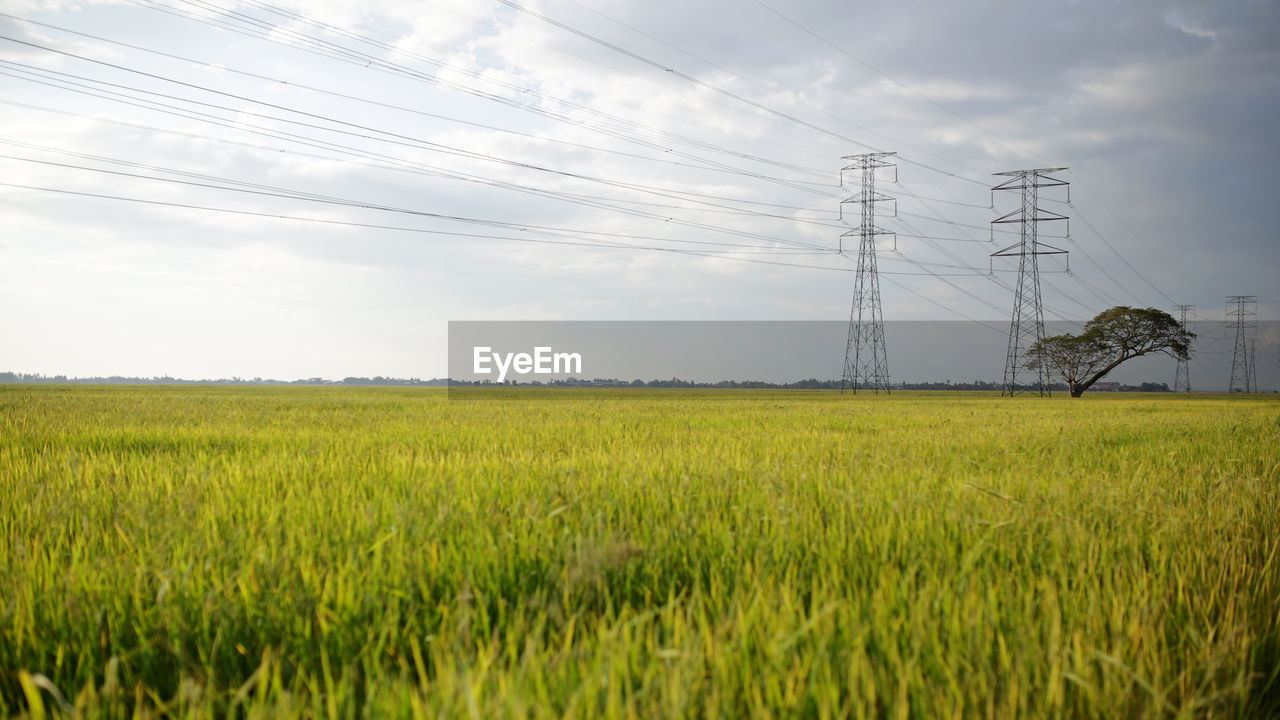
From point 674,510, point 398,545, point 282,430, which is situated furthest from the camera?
point 282,430

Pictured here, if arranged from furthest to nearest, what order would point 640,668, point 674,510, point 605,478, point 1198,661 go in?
point 605,478 < point 674,510 < point 1198,661 < point 640,668

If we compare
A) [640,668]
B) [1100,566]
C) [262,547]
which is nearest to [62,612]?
[262,547]

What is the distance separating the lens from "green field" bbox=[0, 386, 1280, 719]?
1.33 meters

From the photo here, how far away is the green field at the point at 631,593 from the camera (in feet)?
4.36

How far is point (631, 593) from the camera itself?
6.86ft

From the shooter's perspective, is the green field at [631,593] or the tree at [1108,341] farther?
the tree at [1108,341]

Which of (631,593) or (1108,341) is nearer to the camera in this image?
(631,593)

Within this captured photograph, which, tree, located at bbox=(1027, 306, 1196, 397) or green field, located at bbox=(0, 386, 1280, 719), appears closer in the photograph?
green field, located at bbox=(0, 386, 1280, 719)

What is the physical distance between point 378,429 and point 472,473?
16.1 feet

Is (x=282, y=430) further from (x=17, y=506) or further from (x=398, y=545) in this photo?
(x=398, y=545)

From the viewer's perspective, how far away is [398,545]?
2322mm

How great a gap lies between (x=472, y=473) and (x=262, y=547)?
2091 mm

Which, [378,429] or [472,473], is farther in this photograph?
[378,429]

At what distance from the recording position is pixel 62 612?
181cm
